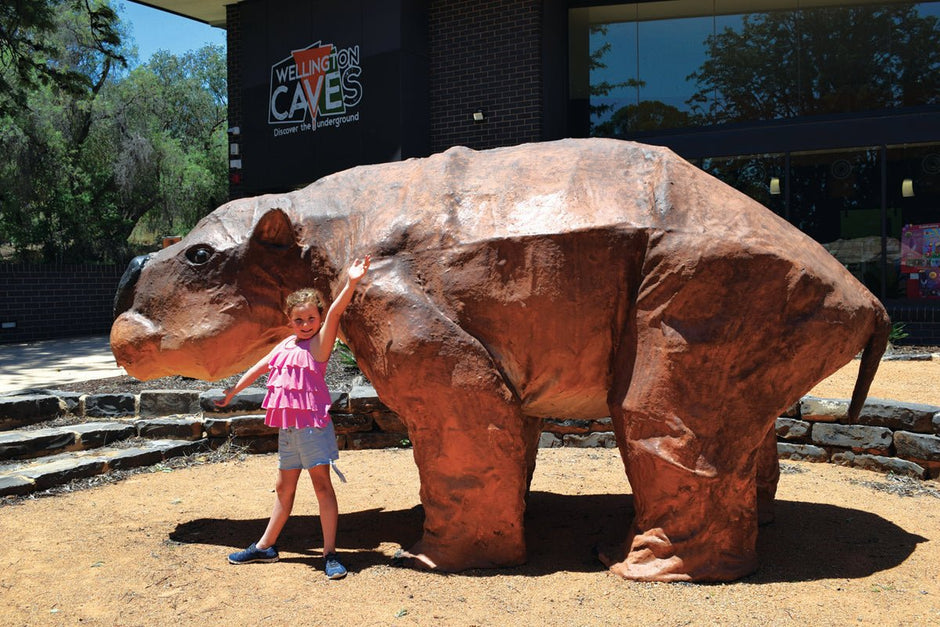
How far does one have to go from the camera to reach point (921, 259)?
12586 mm

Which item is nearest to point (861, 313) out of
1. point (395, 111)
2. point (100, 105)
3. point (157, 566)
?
point (157, 566)

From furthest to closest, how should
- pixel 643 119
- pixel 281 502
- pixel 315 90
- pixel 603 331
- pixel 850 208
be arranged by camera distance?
pixel 315 90
pixel 643 119
pixel 850 208
pixel 281 502
pixel 603 331

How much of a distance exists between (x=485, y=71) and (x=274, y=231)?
10457 mm

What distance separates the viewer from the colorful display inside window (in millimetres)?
12500

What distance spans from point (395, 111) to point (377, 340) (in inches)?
431

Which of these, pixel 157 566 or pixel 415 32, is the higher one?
pixel 415 32

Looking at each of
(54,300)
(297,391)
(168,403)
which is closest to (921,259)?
(168,403)

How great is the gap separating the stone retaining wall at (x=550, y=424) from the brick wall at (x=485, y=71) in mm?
7482

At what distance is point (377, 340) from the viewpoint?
13.2 ft

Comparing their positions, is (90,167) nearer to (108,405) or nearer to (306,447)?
(108,405)

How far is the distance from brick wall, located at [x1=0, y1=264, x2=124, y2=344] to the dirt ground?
12211 mm

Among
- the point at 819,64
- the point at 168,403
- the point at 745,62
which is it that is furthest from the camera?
the point at 745,62

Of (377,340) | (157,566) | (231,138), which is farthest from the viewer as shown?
(231,138)

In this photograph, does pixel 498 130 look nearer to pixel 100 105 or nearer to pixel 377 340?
pixel 377 340
